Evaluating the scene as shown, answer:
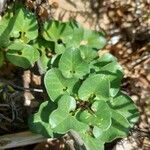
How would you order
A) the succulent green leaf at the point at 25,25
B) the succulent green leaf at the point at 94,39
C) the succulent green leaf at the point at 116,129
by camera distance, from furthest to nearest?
the succulent green leaf at the point at 94,39, the succulent green leaf at the point at 25,25, the succulent green leaf at the point at 116,129

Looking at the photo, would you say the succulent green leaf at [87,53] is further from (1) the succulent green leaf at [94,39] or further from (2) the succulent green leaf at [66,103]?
(2) the succulent green leaf at [66,103]

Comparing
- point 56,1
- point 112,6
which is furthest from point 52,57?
point 112,6

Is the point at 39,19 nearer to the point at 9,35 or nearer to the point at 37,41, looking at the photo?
the point at 37,41

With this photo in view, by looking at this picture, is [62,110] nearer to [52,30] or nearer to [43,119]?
[43,119]

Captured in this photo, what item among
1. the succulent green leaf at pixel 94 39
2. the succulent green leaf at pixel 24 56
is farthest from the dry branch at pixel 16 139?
the succulent green leaf at pixel 94 39

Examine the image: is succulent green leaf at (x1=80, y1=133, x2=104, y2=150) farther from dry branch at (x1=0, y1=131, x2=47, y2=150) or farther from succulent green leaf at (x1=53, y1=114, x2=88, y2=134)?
dry branch at (x1=0, y1=131, x2=47, y2=150)

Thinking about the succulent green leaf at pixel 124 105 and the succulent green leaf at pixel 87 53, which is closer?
the succulent green leaf at pixel 124 105

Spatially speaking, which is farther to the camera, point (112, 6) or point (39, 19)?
point (112, 6)
